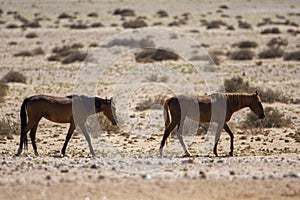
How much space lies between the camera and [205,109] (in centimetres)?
1459

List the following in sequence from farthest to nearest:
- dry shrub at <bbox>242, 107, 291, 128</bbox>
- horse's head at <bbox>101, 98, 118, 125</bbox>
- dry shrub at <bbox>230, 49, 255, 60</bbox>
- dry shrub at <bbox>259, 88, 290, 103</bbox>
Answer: dry shrub at <bbox>230, 49, 255, 60</bbox>, dry shrub at <bbox>259, 88, 290, 103</bbox>, dry shrub at <bbox>242, 107, 291, 128</bbox>, horse's head at <bbox>101, 98, 118, 125</bbox>

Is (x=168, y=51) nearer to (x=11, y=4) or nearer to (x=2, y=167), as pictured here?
(x=2, y=167)

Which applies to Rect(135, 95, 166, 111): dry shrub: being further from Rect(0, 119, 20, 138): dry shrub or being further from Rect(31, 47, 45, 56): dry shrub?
Rect(31, 47, 45, 56): dry shrub

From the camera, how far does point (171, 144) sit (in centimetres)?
1636

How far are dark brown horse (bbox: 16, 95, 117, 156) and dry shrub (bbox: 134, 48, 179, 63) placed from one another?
57.9ft

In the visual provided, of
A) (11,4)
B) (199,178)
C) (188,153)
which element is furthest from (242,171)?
(11,4)

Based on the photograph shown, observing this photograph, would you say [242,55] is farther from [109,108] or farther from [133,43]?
[109,108]

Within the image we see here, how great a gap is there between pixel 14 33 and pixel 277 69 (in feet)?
78.5

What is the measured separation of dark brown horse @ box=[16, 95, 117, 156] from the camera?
46.5 ft

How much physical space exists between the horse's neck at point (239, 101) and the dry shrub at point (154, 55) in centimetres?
1739

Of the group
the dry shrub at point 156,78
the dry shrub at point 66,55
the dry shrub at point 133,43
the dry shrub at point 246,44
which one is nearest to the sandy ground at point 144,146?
the dry shrub at point 156,78

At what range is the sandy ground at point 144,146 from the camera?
9.73 meters

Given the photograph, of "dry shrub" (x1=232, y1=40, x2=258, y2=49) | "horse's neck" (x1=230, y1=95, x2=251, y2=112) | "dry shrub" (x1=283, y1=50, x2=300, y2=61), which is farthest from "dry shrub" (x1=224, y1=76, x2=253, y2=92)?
"dry shrub" (x1=232, y1=40, x2=258, y2=49)

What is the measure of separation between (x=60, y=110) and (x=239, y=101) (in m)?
4.32
